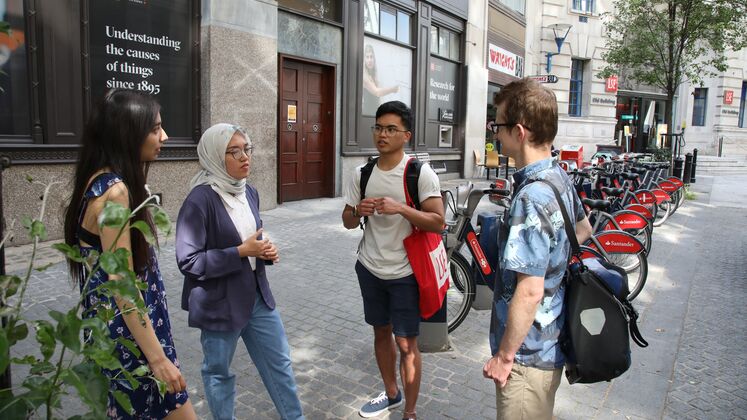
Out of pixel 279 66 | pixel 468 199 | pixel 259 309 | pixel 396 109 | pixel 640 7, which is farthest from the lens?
pixel 640 7

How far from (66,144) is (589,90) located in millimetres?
26879

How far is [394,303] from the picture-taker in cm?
314

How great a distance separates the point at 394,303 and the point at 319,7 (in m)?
9.52

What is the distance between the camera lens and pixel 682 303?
5.88 m

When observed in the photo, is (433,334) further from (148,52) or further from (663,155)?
(663,155)

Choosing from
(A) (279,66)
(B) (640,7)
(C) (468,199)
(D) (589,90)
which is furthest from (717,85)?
(C) (468,199)

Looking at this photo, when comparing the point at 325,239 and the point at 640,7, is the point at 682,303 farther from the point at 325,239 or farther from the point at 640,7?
the point at 640,7

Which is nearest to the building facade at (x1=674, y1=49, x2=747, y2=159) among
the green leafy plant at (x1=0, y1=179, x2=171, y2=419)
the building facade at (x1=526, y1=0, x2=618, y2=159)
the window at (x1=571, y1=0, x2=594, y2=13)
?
the building facade at (x1=526, y1=0, x2=618, y2=159)

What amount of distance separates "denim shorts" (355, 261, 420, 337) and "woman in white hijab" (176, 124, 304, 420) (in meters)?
0.70

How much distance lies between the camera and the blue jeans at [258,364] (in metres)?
2.62

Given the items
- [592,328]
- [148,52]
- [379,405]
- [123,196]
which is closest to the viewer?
[123,196]

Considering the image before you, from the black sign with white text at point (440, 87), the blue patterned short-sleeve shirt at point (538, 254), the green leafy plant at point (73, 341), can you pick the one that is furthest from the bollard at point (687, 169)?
the green leafy plant at point (73, 341)

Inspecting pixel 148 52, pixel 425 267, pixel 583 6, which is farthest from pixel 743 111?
pixel 425 267

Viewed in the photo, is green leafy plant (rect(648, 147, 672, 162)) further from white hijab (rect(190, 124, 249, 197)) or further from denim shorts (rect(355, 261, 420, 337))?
white hijab (rect(190, 124, 249, 197))
